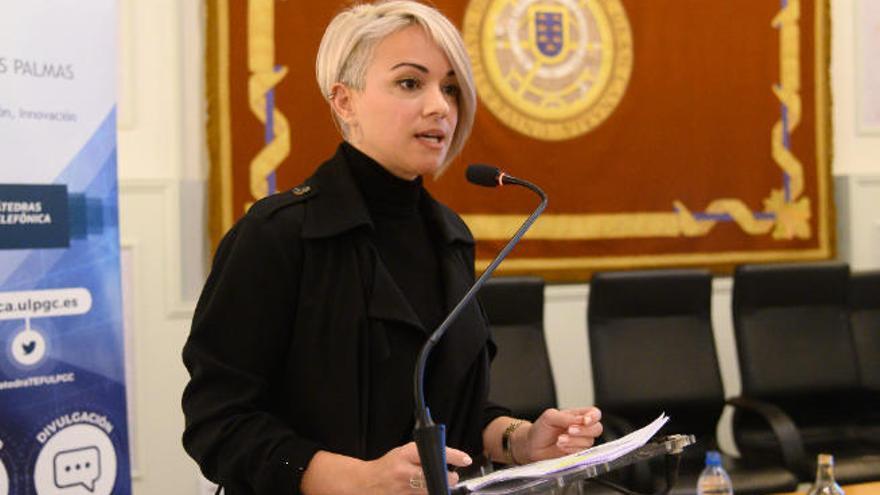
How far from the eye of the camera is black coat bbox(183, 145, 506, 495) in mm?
1419

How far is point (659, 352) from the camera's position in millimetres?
4016

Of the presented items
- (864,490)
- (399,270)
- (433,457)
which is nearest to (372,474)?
(433,457)

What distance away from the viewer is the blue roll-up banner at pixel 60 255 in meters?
2.57

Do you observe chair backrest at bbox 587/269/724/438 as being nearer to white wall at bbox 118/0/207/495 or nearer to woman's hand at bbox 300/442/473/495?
white wall at bbox 118/0/207/495

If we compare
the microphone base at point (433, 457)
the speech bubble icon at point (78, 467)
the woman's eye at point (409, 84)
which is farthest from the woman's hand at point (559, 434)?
the speech bubble icon at point (78, 467)

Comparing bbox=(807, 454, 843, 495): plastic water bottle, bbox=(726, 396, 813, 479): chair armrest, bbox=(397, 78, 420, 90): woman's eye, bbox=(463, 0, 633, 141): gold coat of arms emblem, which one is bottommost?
bbox=(726, 396, 813, 479): chair armrest

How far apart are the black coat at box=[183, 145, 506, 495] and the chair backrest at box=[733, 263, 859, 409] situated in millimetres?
2806

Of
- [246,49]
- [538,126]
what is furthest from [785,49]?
[246,49]

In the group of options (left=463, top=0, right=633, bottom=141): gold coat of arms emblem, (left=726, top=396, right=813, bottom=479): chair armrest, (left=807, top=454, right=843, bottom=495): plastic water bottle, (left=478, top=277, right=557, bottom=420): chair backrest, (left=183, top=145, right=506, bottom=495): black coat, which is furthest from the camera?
(left=463, top=0, right=633, bottom=141): gold coat of arms emblem

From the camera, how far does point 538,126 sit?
4512 mm

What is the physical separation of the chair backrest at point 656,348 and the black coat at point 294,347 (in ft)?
8.00

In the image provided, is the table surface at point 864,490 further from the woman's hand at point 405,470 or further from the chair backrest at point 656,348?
the woman's hand at point 405,470

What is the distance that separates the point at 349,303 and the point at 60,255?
1470 mm

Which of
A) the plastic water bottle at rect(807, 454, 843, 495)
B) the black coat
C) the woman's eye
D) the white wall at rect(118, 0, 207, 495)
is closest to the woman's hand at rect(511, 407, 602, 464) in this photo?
the black coat
